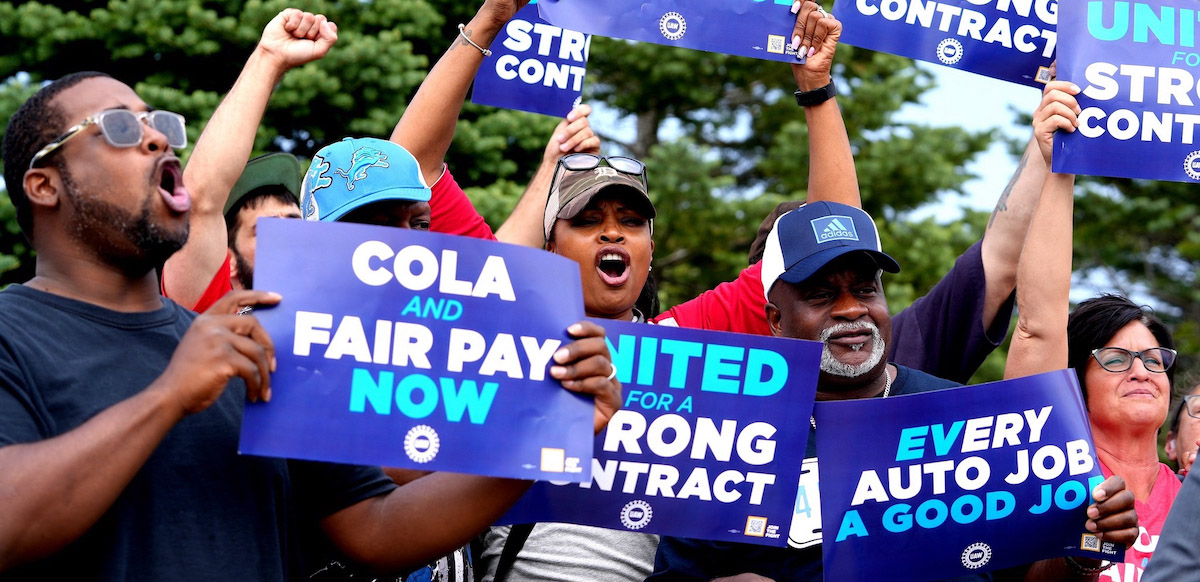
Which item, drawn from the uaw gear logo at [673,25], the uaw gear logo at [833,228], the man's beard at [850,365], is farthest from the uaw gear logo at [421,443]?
the uaw gear logo at [673,25]

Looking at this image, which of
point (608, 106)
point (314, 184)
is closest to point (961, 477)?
point (314, 184)

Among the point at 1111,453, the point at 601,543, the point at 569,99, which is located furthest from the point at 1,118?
the point at 1111,453

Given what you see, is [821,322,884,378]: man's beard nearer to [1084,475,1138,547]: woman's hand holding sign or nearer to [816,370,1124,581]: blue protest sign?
[816,370,1124,581]: blue protest sign

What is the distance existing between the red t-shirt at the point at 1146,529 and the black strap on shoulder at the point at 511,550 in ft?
6.05

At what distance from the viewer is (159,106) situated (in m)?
8.34

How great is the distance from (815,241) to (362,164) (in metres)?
1.49

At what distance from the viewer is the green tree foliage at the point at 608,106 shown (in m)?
8.45

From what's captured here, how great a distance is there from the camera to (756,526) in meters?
3.58

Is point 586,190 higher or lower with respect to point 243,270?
higher

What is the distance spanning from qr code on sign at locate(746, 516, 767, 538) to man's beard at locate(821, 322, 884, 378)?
26.0 inches

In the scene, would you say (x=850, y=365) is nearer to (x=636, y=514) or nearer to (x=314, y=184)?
(x=636, y=514)

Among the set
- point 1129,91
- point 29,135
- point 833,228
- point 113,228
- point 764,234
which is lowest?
point 113,228

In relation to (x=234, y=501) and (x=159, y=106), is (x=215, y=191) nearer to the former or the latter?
(x=234, y=501)

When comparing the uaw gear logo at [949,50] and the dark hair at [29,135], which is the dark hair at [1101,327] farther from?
the dark hair at [29,135]
